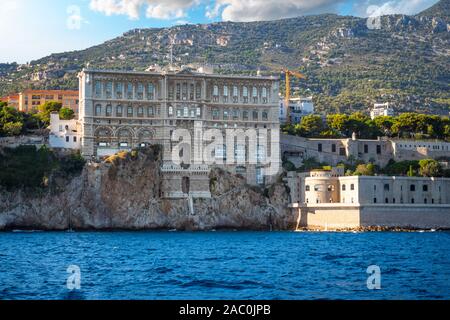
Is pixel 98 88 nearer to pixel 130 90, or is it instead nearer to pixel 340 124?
pixel 130 90

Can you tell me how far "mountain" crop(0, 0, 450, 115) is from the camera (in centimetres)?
15650

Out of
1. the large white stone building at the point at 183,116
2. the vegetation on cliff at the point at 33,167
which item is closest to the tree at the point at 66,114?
the large white stone building at the point at 183,116

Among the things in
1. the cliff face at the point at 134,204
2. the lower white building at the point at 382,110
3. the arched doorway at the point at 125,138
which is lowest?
the cliff face at the point at 134,204

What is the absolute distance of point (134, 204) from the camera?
88562 millimetres

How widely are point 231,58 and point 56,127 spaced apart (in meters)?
80.7

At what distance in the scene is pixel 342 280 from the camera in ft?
133

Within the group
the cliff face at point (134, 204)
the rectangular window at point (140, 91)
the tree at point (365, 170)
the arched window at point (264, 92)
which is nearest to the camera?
the cliff face at point (134, 204)

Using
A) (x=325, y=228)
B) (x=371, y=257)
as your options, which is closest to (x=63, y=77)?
(x=325, y=228)

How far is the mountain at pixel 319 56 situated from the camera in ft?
513

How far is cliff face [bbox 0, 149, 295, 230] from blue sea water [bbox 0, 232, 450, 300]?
414 inches

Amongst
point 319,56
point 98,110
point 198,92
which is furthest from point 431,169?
point 319,56

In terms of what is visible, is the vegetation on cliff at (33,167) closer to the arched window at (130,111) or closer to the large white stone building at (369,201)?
the arched window at (130,111)

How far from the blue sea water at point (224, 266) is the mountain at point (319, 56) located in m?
81.9

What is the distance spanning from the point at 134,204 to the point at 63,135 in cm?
1151
